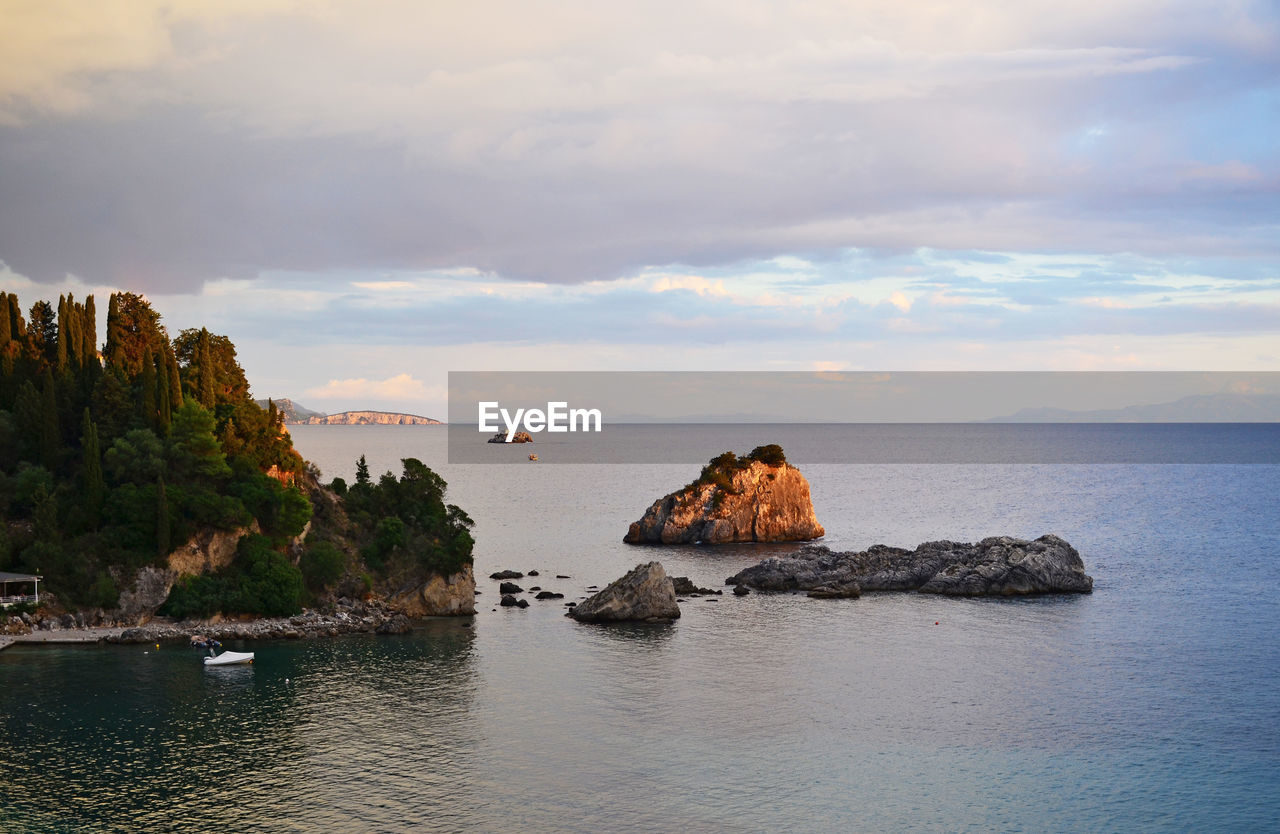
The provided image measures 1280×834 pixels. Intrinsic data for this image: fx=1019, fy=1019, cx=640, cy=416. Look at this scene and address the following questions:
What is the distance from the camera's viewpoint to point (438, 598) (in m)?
109

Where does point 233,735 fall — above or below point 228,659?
below

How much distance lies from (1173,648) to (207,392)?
103909mm

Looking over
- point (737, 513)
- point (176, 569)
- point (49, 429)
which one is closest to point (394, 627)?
point (176, 569)

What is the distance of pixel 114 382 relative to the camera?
111 metres

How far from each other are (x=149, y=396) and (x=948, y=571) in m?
94.1

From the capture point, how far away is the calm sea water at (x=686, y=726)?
6056cm

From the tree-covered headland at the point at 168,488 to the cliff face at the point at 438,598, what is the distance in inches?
59.5

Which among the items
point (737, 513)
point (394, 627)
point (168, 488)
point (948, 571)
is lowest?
point (394, 627)

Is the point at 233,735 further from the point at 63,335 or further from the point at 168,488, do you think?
the point at 63,335

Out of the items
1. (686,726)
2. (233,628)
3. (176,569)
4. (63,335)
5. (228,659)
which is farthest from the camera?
(63,335)

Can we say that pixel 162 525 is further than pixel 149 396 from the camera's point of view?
No

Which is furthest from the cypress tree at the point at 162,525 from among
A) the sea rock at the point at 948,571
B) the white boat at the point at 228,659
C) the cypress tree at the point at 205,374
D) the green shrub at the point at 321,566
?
the sea rock at the point at 948,571

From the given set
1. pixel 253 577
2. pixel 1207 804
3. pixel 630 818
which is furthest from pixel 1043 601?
pixel 253 577

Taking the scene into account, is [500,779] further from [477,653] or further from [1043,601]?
[1043,601]
